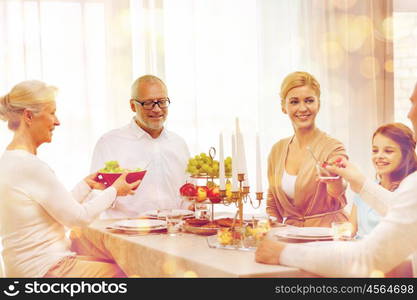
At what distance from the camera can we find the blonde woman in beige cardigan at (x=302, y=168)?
2.55m


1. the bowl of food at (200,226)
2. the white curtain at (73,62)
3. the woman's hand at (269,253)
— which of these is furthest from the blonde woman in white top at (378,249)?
the white curtain at (73,62)

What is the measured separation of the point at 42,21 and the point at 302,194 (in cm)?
175

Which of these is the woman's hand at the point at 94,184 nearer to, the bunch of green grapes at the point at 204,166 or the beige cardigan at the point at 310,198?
the bunch of green grapes at the point at 204,166

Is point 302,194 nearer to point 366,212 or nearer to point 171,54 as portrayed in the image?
point 366,212

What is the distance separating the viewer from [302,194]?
2596mm

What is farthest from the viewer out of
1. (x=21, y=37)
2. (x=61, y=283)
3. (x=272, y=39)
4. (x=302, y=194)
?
(x=272, y=39)

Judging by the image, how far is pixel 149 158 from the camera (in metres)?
2.88

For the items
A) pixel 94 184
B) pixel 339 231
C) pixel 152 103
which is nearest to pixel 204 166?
pixel 94 184

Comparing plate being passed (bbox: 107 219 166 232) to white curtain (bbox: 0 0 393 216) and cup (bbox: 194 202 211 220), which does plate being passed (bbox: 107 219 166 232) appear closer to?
cup (bbox: 194 202 211 220)

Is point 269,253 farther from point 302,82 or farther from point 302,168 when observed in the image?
point 302,82

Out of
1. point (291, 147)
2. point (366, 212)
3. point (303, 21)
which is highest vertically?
point (303, 21)

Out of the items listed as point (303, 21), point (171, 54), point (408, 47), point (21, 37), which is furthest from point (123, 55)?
point (408, 47)

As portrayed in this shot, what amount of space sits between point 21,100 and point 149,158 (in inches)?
41.8

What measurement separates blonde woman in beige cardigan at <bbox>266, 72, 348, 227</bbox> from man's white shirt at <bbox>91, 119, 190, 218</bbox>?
0.49 metres
